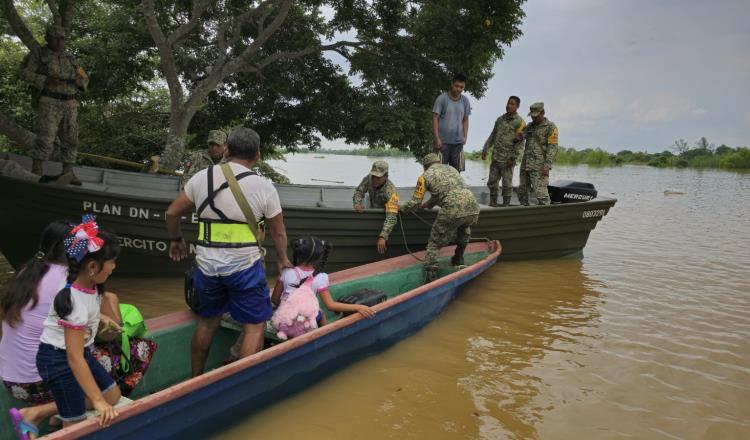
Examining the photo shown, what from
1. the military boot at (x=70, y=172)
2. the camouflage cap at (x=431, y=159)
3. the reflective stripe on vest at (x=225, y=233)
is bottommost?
the reflective stripe on vest at (x=225, y=233)

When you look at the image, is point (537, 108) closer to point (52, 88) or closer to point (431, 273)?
point (431, 273)

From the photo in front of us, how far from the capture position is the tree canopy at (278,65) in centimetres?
884

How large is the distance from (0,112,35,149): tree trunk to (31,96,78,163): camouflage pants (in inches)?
22.5

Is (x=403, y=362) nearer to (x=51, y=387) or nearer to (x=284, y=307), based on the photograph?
(x=284, y=307)

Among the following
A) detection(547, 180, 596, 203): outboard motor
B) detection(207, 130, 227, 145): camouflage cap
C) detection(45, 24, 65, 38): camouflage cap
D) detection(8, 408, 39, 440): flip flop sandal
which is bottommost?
detection(8, 408, 39, 440): flip flop sandal

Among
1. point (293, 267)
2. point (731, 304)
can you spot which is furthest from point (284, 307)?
point (731, 304)

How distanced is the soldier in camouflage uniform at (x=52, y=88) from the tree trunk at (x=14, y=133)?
61 centimetres

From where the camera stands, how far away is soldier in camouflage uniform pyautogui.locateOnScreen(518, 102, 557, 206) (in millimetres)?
7656

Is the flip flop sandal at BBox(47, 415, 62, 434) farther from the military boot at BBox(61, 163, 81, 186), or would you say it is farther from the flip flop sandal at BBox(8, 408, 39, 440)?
the military boot at BBox(61, 163, 81, 186)

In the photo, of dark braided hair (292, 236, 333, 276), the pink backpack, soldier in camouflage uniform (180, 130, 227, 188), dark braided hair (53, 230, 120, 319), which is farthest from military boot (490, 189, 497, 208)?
dark braided hair (53, 230, 120, 319)

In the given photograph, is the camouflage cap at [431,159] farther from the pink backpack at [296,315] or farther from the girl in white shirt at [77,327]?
the girl in white shirt at [77,327]

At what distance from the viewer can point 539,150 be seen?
780 centimetres

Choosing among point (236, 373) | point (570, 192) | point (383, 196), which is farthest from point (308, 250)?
point (570, 192)

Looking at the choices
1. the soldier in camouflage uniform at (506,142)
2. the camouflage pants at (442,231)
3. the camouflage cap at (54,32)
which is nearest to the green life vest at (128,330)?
the camouflage pants at (442,231)
